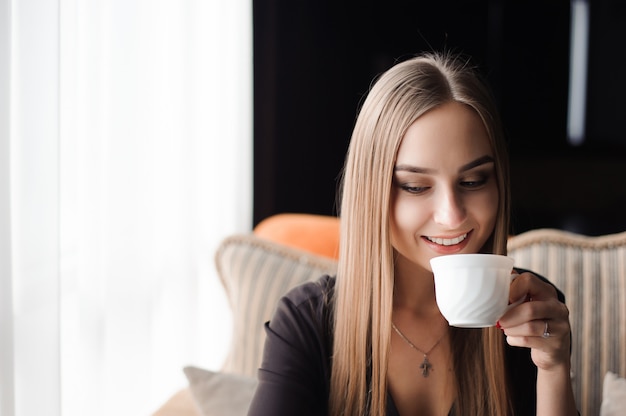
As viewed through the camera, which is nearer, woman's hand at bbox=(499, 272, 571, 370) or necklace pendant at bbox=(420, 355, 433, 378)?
woman's hand at bbox=(499, 272, 571, 370)

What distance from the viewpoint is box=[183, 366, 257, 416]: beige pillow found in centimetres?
159

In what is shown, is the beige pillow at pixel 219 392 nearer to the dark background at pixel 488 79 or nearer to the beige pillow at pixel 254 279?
the beige pillow at pixel 254 279

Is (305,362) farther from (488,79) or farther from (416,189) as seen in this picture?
(488,79)

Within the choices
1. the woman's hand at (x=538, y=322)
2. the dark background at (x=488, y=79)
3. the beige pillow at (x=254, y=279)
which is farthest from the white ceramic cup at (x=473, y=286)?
the dark background at (x=488, y=79)

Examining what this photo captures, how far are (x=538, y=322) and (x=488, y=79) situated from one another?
207 centimetres

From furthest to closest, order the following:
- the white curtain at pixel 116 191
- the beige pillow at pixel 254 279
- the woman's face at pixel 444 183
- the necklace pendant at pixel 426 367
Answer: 1. the beige pillow at pixel 254 279
2. the necklace pendant at pixel 426 367
3. the white curtain at pixel 116 191
4. the woman's face at pixel 444 183

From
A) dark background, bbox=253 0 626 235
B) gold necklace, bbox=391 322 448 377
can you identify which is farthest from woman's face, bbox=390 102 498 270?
dark background, bbox=253 0 626 235

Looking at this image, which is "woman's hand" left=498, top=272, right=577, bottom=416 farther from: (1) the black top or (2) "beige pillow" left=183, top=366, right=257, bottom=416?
(2) "beige pillow" left=183, top=366, right=257, bottom=416

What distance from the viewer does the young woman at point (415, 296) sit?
1.28 metres

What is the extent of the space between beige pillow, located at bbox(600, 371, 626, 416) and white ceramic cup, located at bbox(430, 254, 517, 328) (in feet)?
2.11

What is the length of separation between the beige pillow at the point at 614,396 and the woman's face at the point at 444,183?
513 mm

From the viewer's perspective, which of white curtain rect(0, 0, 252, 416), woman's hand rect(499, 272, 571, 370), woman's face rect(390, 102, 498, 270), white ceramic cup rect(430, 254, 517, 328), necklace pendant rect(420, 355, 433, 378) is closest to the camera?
white ceramic cup rect(430, 254, 517, 328)

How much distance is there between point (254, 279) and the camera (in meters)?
1.96

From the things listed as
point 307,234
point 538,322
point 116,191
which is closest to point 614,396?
point 538,322
